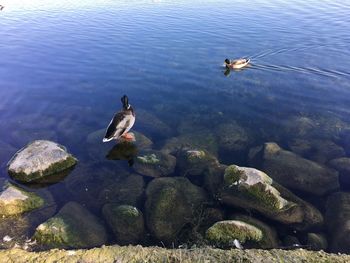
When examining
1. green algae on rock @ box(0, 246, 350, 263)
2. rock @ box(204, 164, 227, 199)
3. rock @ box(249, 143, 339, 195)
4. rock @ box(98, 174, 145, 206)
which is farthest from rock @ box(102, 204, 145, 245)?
rock @ box(249, 143, 339, 195)

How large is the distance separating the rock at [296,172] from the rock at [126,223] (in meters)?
4.31

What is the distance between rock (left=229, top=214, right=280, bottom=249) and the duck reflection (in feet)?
14.0

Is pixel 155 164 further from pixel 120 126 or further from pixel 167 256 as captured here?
pixel 167 256

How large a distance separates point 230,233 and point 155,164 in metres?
3.97

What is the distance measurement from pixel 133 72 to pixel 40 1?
23.5m

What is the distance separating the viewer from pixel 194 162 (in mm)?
11258

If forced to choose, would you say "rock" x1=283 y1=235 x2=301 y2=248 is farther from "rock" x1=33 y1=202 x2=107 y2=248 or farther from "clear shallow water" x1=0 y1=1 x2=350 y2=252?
"rock" x1=33 y1=202 x2=107 y2=248

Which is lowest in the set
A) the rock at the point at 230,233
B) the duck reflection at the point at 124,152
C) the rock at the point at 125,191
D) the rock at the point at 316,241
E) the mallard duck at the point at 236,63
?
the rock at the point at 125,191

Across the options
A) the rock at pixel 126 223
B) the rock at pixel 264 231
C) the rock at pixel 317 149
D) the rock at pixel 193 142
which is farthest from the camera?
the rock at pixel 193 142

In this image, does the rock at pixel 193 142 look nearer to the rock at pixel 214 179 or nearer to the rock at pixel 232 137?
the rock at pixel 232 137

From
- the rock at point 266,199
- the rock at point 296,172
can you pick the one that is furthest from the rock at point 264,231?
the rock at point 296,172

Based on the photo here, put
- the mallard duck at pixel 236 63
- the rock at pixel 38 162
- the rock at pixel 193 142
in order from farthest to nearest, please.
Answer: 1. the mallard duck at pixel 236 63
2. the rock at pixel 193 142
3. the rock at pixel 38 162

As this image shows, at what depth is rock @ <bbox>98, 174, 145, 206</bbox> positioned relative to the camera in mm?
9922

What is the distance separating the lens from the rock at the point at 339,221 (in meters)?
8.14
